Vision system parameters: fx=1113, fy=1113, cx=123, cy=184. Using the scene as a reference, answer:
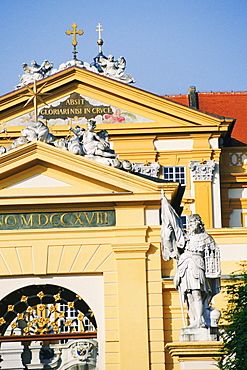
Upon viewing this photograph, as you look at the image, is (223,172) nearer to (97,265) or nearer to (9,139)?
(9,139)

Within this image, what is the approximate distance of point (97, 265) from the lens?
2331 cm

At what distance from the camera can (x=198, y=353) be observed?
19.1m

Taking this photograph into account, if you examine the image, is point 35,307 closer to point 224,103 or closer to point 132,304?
point 132,304

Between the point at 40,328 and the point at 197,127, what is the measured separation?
47.5 ft

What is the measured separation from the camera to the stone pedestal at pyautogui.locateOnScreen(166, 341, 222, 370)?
19031 mm

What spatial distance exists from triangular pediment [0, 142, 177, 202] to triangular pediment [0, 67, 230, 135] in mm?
11662

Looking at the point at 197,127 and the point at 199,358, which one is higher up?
the point at 197,127

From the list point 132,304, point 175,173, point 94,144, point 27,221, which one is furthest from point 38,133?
point 175,173

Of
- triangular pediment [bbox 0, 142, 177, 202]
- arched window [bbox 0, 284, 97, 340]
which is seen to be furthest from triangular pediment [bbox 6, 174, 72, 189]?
arched window [bbox 0, 284, 97, 340]

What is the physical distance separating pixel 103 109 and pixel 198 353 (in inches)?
704

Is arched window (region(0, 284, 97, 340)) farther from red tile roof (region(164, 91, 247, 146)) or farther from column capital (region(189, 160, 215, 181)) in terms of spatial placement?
red tile roof (region(164, 91, 247, 146))

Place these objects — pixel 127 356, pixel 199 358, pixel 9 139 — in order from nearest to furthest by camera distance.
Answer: pixel 199 358, pixel 127 356, pixel 9 139

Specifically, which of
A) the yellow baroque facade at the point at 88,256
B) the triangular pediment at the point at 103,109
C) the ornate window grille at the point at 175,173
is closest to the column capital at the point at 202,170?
the ornate window grille at the point at 175,173

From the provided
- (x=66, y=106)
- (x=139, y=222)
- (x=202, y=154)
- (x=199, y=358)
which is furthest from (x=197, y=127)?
(x=199, y=358)
